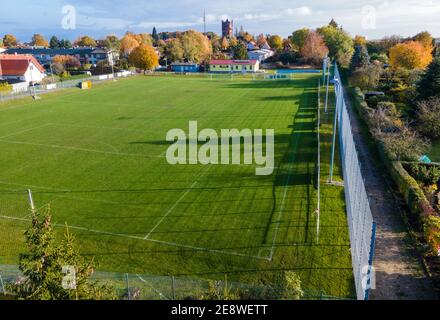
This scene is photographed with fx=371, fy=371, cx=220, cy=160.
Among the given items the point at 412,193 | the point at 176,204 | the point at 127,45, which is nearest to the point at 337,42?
the point at 127,45

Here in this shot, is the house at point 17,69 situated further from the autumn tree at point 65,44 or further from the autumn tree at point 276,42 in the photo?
the autumn tree at point 276,42

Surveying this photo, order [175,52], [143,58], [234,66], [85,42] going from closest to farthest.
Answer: [143,58], [234,66], [175,52], [85,42]

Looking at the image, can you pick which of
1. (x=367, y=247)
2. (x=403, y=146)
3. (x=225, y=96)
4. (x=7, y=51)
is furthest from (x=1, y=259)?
(x=7, y=51)

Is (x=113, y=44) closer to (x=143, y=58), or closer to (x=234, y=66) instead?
(x=143, y=58)

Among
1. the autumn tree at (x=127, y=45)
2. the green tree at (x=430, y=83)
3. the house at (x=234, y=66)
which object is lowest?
the green tree at (x=430, y=83)

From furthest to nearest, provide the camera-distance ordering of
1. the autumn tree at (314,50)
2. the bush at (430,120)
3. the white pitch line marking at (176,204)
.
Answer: the autumn tree at (314,50) < the bush at (430,120) < the white pitch line marking at (176,204)

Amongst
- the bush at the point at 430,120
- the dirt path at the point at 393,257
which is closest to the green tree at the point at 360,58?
the bush at the point at 430,120
